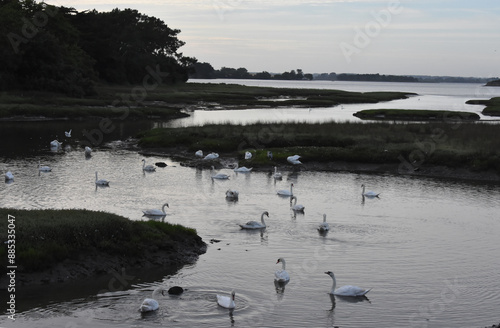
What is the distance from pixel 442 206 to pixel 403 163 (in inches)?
477

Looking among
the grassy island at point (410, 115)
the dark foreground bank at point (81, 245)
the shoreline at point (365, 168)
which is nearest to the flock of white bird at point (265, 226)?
the shoreline at point (365, 168)

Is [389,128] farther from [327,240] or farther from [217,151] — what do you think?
[327,240]

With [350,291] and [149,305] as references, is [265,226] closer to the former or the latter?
[350,291]

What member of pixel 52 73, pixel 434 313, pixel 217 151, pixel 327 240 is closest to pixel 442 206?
pixel 327 240

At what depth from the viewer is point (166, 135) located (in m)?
56.7

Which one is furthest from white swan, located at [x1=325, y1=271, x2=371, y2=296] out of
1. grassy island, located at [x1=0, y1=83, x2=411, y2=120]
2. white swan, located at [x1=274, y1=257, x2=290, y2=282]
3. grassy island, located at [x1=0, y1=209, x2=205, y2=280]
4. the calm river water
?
grassy island, located at [x1=0, y1=83, x2=411, y2=120]

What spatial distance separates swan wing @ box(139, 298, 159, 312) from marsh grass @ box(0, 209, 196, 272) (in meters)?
4.49

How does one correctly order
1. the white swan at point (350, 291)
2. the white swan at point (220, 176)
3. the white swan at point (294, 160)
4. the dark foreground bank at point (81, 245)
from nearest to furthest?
the white swan at point (350, 291), the dark foreground bank at point (81, 245), the white swan at point (220, 176), the white swan at point (294, 160)

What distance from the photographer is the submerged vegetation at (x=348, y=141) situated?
157 feet

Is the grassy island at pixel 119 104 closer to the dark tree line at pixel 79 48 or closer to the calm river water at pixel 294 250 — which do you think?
the dark tree line at pixel 79 48

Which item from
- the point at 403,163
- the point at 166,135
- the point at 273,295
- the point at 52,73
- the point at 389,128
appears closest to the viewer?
the point at 273,295

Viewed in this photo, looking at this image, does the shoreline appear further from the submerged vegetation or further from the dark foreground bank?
the dark foreground bank

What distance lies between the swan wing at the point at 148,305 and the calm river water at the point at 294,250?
198 millimetres

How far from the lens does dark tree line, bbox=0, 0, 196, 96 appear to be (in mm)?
90750
